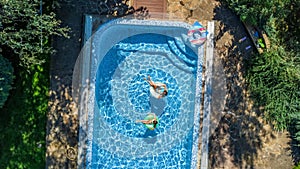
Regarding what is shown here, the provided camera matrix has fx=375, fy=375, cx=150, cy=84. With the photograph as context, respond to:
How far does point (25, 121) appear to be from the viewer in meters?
11.9

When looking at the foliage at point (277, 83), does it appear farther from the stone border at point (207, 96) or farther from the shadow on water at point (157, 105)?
the shadow on water at point (157, 105)

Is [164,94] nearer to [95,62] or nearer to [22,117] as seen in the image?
[95,62]

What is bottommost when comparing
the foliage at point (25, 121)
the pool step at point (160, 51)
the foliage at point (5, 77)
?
the foliage at point (25, 121)

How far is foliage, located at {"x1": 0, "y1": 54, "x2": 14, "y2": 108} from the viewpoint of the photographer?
10.8 metres

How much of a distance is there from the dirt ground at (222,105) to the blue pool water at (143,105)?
0.91 meters

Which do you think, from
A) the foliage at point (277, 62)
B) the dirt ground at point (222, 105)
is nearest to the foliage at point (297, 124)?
the foliage at point (277, 62)

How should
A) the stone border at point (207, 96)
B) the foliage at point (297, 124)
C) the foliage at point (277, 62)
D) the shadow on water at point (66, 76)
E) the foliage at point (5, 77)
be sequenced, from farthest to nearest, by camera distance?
the stone border at point (207, 96), the foliage at point (297, 124), the foliage at point (277, 62), the shadow on water at point (66, 76), the foliage at point (5, 77)

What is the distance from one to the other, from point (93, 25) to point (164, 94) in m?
3.37

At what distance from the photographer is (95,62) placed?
40.8 feet

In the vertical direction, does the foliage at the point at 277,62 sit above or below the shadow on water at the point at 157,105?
above

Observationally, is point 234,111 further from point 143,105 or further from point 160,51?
point 160,51

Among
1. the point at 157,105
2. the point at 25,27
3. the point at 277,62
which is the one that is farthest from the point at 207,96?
the point at 25,27

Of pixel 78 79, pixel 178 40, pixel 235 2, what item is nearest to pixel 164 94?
pixel 178 40

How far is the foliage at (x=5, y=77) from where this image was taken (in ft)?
35.5
